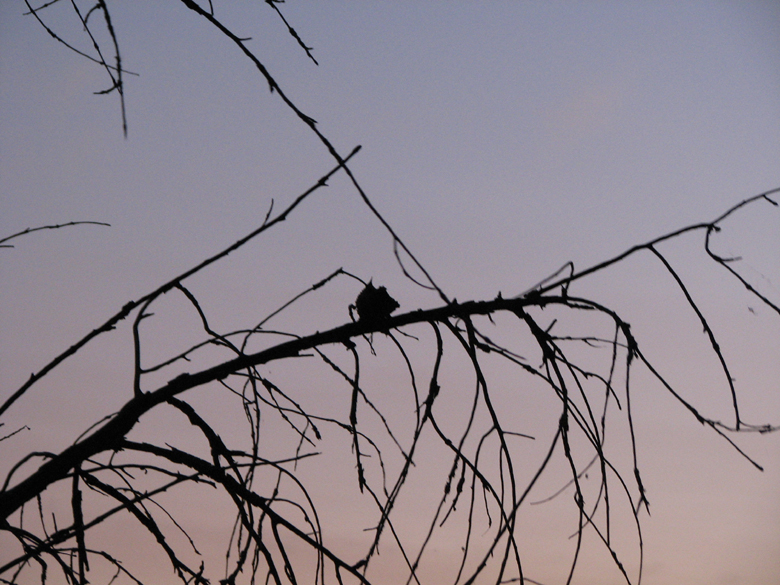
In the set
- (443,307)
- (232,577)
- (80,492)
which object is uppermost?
(443,307)

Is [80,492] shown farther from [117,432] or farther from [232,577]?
[232,577]

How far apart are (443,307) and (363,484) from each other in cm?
54

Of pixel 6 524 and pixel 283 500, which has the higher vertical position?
pixel 283 500

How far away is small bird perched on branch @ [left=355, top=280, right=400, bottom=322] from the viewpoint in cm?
161

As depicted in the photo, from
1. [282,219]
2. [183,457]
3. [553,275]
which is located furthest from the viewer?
[183,457]

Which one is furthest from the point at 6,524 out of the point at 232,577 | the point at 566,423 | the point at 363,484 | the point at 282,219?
the point at 566,423

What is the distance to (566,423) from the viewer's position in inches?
57.1

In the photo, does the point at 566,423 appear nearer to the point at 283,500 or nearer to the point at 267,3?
the point at 283,500

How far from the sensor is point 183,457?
1.68m

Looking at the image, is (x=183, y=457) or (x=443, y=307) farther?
(x=183, y=457)

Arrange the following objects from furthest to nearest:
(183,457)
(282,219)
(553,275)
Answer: (183,457) → (553,275) → (282,219)

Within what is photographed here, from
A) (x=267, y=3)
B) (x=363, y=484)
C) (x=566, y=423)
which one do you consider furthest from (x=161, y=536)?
(x=267, y=3)

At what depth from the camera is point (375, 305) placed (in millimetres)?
1619

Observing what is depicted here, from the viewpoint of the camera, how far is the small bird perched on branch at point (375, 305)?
5.29 feet
